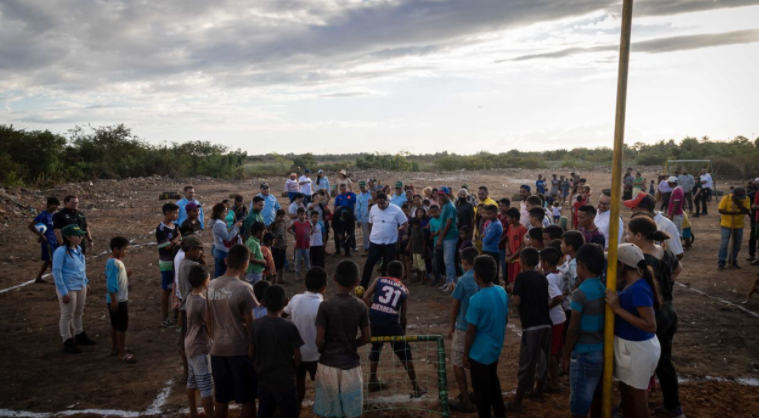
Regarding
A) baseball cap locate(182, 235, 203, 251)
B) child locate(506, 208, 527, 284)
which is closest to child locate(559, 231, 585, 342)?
child locate(506, 208, 527, 284)

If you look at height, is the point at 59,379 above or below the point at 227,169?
below

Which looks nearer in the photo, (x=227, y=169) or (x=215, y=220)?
(x=215, y=220)

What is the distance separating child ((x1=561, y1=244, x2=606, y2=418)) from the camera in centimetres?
427

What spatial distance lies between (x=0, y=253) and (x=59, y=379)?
1040cm

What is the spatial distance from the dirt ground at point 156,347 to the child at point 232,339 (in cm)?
139

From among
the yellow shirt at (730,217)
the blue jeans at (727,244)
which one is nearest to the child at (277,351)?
the yellow shirt at (730,217)

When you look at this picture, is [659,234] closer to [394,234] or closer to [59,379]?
[394,234]

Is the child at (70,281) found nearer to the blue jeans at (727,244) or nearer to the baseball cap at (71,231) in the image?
the baseball cap at (71,231)

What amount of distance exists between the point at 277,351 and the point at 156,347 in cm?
438

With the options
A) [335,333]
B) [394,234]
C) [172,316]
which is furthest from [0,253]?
[335,333]

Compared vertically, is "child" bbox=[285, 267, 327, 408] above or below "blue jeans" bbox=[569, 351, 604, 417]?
above

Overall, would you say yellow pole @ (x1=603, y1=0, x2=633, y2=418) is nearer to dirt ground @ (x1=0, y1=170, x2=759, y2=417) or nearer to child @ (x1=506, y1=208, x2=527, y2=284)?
dirt ground @ (x1=0, y1=170, x2=759, y2=417)

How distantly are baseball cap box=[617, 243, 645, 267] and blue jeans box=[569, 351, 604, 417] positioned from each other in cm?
82

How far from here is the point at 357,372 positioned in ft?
15.0
